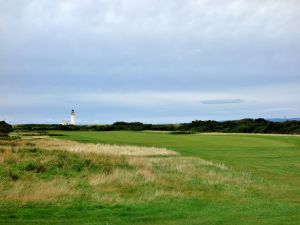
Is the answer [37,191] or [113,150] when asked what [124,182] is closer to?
[37,191]

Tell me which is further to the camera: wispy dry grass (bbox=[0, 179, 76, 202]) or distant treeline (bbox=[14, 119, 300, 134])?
distant treeline (bbox=[14, 119, 300, 134])

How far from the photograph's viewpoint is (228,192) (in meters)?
25.4

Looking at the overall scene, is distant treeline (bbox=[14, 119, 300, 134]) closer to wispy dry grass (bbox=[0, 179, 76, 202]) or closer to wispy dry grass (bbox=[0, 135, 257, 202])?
wispy dry grass (bbox=[0, 135, 257, 202])

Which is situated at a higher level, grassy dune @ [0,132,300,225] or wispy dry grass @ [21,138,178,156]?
wispy dry grass @ [21,138,178,156]

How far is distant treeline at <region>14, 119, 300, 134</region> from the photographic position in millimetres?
120688

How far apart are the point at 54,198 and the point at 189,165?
60.5 feet

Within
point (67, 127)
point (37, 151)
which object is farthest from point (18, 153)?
point (67, 127)

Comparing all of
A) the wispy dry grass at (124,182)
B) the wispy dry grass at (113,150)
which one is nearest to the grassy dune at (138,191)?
the wispy dry grass at (124,182)

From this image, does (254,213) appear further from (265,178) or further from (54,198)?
(265,178)

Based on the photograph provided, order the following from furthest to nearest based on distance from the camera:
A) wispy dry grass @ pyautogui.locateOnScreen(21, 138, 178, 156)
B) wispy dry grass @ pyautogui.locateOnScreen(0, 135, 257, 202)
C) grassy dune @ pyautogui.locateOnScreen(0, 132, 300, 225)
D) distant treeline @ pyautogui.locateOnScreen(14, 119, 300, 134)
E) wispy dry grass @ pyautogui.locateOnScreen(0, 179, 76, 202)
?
distant treeline @ pyautogui.locateOnScreen(14, 119, 300, 134) → wispy dry grass @ pyautogui.locateOnScreen(21, 138, 178, 156) → wispy dry grass @ pyautogui.locateOnScreen(0, 135, 257, 202) → wispy dry grass @ pyautogui.locateOnScreen(0, 179, 76, 202) → grassy dune @ pyautogui.locateOnScreen(0, 132, 300, 225)

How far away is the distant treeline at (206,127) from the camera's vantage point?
12069 centimetres

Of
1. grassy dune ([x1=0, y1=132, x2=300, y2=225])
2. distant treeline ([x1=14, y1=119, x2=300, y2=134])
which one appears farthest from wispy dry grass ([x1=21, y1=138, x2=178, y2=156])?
distant treeline ([x1=14, y1=119, x2=300, y2=134])

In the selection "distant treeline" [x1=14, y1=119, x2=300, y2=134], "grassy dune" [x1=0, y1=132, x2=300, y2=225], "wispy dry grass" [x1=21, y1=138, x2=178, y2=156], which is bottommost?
"grassy dune" [x1=0, y1=132, x2=300, y2=225]

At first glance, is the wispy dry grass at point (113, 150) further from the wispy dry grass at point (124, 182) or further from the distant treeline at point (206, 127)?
the distant treeline at point (206, 127)
